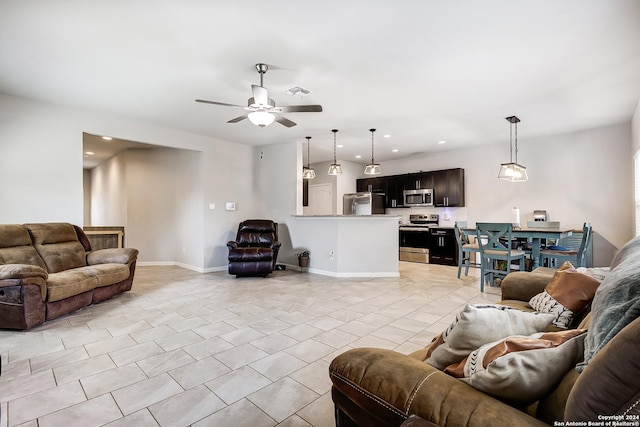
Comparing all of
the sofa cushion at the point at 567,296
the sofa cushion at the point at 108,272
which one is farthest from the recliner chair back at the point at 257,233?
the sofa cushion at the point at 567,296

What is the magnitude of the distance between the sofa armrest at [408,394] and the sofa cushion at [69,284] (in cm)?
332

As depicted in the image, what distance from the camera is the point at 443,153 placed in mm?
7234

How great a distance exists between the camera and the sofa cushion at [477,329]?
1031 millimetres

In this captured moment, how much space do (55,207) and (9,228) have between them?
71 cm

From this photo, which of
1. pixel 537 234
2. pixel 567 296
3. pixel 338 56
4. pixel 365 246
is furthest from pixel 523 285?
pixel 365 246

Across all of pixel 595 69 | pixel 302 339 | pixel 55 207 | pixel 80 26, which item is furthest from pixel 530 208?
pixel 55 207

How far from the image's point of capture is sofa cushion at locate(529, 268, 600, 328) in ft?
5.24

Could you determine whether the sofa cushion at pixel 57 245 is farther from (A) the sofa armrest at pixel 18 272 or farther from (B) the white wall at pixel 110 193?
(B) the white wall at pixel 110 193

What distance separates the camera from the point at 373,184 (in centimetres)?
849

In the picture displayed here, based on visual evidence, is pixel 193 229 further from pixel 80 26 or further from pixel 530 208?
pixel 530 208

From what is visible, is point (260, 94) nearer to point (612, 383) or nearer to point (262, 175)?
point (612, 383)

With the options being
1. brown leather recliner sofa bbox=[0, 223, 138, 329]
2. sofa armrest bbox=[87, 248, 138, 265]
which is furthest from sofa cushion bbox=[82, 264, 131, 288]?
sofa armrest bbox=[87, 248, 138, 265]

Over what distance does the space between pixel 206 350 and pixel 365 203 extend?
622 centimetres

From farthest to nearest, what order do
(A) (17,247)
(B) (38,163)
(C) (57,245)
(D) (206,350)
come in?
(B) (38,163), (C) (57,245), (A) (17,247), (D) (206,350)
